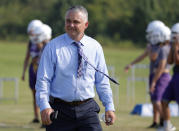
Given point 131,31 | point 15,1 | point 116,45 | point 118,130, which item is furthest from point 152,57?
point 15,1

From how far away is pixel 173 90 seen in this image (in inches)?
376

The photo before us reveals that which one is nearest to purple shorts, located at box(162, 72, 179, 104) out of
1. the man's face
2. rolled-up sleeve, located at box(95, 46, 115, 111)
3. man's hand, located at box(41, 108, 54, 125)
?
rolled-up sleeve, located at box(95, 46, 115, 111)

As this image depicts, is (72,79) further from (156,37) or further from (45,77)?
(156,37)

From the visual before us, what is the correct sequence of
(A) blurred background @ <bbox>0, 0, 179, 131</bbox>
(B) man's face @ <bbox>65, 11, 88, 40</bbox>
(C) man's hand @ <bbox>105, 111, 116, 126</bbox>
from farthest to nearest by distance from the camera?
(A) blurred background @ <bbox>0, 0, 179, 131</bbox>, (C) man's hand @ <bbox>105, 111, 116, 126</bbox>, (B) man's face @ <bbox>65, 11, 88, 40</bbox>

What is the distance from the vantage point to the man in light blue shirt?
5.09 meters

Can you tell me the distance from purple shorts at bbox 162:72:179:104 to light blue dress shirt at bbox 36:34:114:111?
4195 mm

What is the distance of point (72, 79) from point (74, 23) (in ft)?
1.65

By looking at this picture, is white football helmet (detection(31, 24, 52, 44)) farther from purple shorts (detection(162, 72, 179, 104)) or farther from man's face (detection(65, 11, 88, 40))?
man's face (detection(65, 11, 88, 40))

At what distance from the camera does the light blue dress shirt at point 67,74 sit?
5.07 metres

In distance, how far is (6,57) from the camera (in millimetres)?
41250

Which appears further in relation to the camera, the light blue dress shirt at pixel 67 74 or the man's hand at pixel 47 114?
the light blue dress shirt at pixel 67 74

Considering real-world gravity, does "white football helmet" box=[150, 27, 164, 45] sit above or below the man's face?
below

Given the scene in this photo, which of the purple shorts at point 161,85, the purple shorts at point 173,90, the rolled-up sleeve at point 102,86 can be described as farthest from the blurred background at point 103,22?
the rolled-up sleeve at point 102,86

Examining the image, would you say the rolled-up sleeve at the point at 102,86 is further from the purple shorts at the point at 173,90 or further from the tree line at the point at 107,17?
the tree line at the point at 107,17
